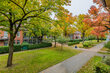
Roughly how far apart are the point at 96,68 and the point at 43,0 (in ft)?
18.6

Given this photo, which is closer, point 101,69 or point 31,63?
point 101,69

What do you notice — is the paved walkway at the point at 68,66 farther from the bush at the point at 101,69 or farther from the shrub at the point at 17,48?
the shrub at the point at 17,48

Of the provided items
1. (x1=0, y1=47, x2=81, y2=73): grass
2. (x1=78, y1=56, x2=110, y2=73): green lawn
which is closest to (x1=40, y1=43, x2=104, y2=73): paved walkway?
(x1=78, y1=56, x2=110, y2=73): green lawn

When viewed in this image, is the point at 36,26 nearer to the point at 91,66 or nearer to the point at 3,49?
the point at 91,66

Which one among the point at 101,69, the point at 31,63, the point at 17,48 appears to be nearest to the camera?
the point at 101,69

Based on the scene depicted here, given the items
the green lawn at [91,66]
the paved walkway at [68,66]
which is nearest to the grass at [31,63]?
the paved walkway at [68,66]

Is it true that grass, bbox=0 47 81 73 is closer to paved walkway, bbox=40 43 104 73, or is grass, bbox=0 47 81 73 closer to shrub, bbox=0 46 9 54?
paved walkway, bbox=40 43 104 73

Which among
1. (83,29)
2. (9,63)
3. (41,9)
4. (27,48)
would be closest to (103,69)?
(41,9)

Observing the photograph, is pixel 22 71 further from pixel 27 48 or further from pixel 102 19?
pixel 102 19

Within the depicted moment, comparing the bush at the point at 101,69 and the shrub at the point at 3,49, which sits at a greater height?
the bush at the point at 101,69

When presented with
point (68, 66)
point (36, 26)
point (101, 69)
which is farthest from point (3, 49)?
point (101, 69)

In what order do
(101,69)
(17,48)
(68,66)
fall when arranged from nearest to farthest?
(101,69) < (68,66) < (17,48)

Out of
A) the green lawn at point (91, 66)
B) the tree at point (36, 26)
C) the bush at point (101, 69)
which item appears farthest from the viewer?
the tree at point (36, 26)

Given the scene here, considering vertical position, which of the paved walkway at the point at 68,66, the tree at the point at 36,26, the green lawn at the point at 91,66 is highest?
the tree at the point at 36,26
